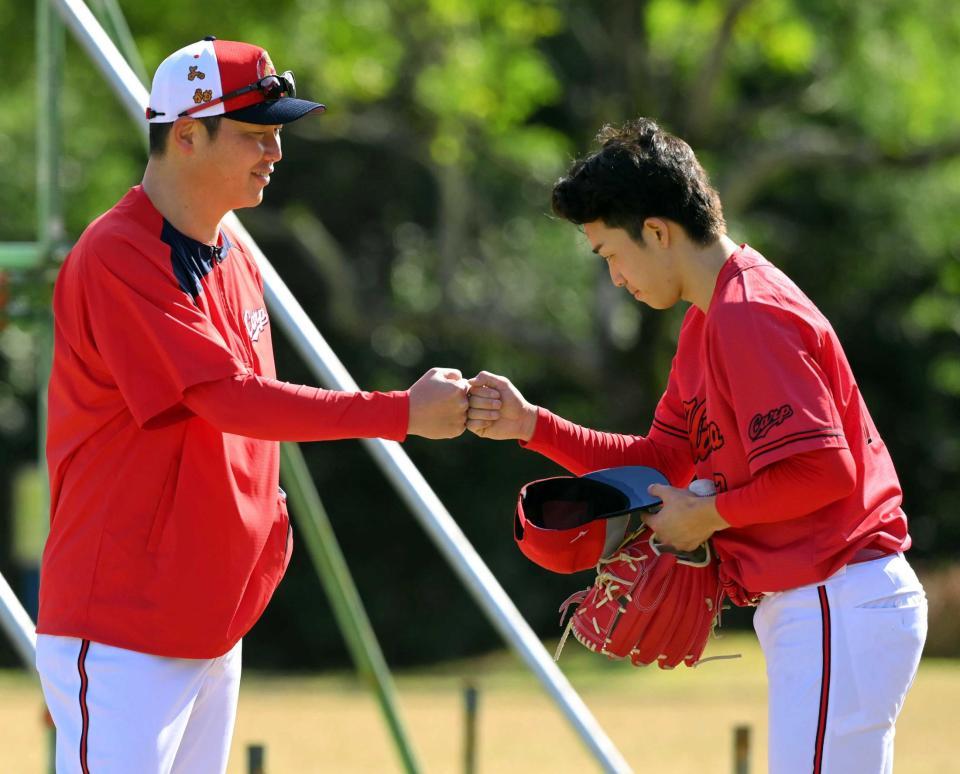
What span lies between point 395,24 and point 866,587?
12.7m

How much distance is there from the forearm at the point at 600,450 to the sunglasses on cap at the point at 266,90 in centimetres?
90

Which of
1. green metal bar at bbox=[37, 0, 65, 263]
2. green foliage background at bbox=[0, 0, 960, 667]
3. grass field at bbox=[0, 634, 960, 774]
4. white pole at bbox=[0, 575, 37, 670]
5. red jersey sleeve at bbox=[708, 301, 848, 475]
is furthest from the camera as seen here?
green foliage background at bbox=[0, 0, 960, 667]

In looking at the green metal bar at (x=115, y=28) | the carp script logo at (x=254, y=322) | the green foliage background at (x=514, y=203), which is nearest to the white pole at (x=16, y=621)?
the carp script logo at (x=254, y=322)

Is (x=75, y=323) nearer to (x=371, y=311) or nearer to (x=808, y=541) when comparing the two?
(x=808, y=541)

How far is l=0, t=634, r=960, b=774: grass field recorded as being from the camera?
8.20m

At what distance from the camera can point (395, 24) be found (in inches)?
584

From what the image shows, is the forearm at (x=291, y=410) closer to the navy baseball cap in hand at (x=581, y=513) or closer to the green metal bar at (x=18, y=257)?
the navy baseball cap in hand at (x=581, y=513)

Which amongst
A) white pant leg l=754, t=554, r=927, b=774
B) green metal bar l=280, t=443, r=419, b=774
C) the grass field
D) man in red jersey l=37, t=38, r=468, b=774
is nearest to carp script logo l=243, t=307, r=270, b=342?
man in red jersey l=37, t=38, r=468, b=774

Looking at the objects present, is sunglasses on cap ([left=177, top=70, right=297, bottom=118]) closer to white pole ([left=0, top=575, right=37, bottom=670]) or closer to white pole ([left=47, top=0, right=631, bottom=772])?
white pole ([left=47, top=0, right=631, bottom=772])

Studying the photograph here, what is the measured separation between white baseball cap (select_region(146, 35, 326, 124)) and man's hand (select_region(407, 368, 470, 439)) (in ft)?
2.05

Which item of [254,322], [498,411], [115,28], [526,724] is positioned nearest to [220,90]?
[254,322]

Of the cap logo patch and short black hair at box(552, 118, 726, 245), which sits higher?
the cap logo patch

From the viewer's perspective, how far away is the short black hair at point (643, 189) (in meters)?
3.02

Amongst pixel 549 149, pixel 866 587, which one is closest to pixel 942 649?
pixel 549 149
